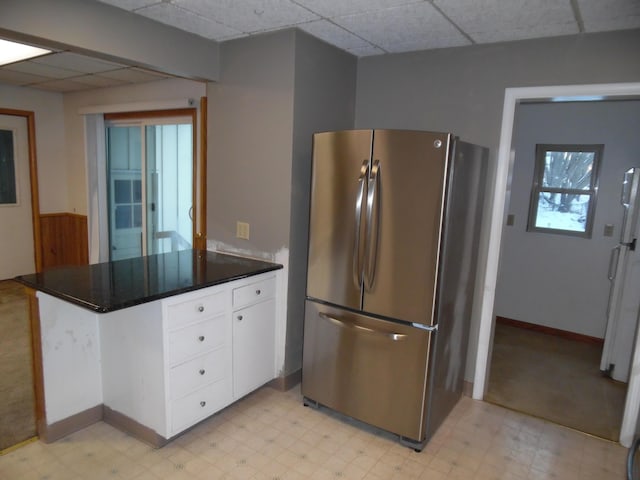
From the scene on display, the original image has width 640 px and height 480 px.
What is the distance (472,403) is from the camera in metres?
2.93

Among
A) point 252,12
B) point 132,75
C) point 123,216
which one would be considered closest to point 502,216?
point 252,12

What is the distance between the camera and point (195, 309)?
91.3 inches

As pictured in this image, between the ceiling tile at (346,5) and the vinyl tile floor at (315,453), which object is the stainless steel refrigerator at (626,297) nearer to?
the vinyl tile floor at (315,453)

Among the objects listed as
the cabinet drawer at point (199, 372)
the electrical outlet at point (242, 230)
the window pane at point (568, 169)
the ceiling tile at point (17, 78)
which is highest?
the ceiling tile at point (17, 78)

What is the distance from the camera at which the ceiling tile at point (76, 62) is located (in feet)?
10.3

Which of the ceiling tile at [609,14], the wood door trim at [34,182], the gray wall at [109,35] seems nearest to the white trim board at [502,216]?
the ceiling tile at [609,14]

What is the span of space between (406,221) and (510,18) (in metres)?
1.21

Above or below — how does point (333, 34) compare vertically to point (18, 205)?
above

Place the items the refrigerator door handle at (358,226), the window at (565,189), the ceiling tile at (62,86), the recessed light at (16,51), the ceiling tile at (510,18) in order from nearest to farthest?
the ceiling tile at (510,18) < the refrigerator door handle at (358,226) < the recessed light at (16,51) < the window at (565,189) < the ceiling tile at (62,86)

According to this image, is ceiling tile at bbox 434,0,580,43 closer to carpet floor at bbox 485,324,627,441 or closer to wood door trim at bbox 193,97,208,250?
wood door trim at bbox 193,97,208,250

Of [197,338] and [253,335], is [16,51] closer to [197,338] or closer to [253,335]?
[197,338]

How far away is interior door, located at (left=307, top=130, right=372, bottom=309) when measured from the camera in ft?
7.79

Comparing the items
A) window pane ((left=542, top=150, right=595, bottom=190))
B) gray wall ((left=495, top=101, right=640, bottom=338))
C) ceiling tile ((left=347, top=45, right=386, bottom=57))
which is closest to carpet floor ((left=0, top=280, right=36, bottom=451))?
ceiling tile ((left=347, top=45, right=386, bottom=57))

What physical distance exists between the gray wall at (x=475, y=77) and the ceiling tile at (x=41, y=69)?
2529mm
